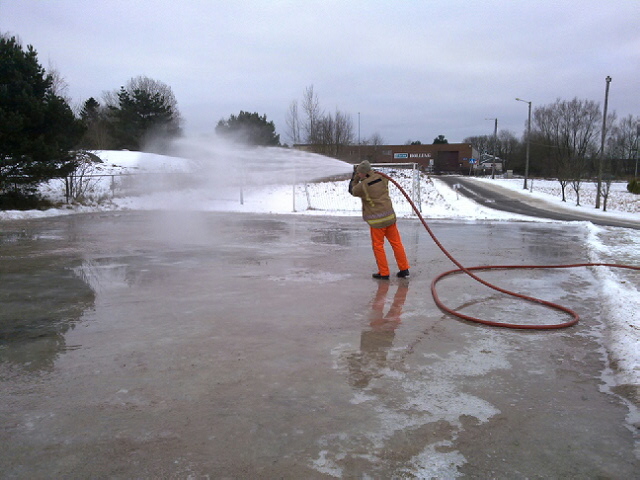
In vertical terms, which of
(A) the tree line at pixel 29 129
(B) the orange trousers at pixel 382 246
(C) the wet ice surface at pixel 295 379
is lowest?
(C) the wet ice surface at pixel 295 379

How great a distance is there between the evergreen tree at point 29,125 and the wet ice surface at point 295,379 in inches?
475

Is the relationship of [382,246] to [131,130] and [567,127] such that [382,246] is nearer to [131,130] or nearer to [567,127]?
[131,130]

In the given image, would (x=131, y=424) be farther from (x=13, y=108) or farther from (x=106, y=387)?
(x=13, y=108)

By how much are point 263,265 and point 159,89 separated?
38.0 meters

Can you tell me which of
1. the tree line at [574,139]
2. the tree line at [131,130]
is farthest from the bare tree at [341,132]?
the tree line at [574,139]

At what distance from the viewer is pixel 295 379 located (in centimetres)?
367

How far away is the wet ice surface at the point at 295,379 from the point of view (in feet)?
8.82

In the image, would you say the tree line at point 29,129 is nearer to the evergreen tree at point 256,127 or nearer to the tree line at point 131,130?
the tree line at point 131,130

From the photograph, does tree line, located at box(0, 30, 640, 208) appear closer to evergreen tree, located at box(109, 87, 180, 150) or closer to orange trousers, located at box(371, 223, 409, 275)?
evergreen tree, located at box(109, 87, 180, 150)

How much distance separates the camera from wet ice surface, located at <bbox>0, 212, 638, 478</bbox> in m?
2.69

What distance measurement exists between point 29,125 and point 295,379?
18.3 m

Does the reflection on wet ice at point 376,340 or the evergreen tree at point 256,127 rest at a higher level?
the evergreen tree at point 256,127

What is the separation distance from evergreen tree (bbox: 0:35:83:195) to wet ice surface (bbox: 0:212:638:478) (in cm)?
1206

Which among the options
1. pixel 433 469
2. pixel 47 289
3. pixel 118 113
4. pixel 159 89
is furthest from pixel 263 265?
pixel 159 89
